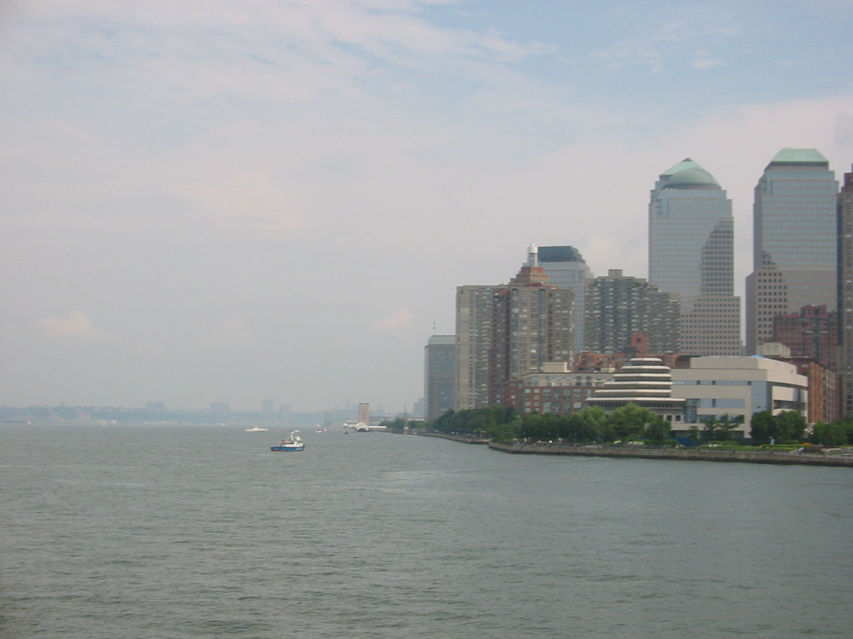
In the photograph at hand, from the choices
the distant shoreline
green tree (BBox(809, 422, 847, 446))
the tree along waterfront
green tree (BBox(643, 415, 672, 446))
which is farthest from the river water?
green tree (BBox(643, 415, 672, 446))

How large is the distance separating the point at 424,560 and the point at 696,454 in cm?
10735

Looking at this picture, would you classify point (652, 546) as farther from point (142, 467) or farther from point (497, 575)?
point (142, 467)

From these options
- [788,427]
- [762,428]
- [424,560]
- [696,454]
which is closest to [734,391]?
[762,428]

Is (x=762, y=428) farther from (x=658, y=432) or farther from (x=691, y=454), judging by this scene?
(x=691, y=454)

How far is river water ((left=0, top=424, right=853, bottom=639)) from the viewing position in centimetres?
4844

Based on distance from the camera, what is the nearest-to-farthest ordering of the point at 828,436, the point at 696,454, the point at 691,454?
the point at 696,454 → the point at 691,454 → the point at 828,436

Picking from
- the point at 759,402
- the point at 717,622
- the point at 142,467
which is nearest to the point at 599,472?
the point at 142,467

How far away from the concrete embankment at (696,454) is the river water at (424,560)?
39.3m

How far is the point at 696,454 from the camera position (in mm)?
162500

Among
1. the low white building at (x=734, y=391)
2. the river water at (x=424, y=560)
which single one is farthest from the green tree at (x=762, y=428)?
the river water at (x=424, y=560)

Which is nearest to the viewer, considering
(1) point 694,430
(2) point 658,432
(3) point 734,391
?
(2) point 658,432

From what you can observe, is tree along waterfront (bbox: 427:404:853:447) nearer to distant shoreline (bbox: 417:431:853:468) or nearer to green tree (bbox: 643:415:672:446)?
green tree (bbox: 643:415:672:446)

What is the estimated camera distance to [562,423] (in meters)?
198

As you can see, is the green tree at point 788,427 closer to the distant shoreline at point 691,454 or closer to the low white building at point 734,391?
the distant shoreline at point 691,454
